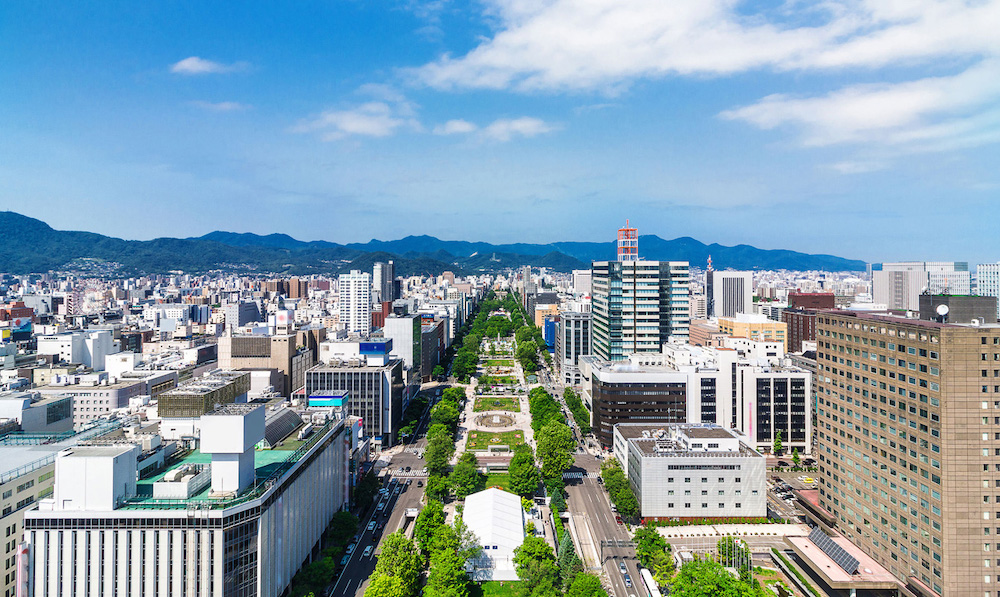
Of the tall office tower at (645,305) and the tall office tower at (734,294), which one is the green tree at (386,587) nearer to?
the tall office tower at (645,305)

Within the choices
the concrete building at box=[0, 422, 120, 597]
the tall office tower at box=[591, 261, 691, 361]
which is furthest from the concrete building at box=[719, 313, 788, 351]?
the concrete building at box=[0, 422, 120, 597]

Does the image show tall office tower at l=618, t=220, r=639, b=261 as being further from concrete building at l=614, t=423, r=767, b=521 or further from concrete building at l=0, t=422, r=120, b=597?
concrete building at l=0, t=422, r=120, b=597

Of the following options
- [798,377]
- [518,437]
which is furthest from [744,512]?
[518,437]

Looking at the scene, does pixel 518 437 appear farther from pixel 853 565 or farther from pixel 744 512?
pixel 853 565

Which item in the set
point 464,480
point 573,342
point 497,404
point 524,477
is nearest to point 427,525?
point 464,480

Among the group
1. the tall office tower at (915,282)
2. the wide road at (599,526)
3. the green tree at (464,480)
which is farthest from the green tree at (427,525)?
the tall office tower at (915,282)
